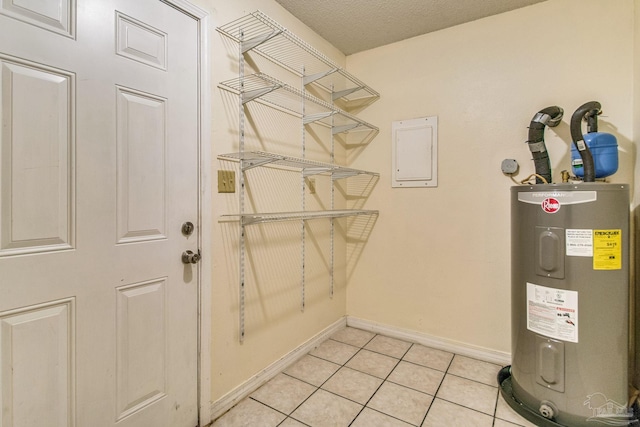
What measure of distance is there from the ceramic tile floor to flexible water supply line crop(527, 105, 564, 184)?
55.0 inches

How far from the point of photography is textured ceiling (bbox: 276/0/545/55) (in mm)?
2104

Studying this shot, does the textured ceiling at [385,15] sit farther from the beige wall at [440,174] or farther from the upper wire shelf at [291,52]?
the upper wire shelf at [291,52]

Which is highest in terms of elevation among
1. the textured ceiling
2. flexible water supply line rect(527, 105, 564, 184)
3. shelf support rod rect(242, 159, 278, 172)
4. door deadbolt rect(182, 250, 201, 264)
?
the textured ceiling

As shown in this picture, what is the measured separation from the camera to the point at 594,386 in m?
1.53

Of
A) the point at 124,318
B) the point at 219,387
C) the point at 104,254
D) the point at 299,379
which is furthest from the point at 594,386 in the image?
the point at 104,254

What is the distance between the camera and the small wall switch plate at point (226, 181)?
1694 mm

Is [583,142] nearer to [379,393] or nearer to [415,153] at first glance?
[415,153]

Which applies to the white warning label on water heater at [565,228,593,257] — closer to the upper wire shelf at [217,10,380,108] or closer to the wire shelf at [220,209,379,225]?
the wire shelf at [220,209,379,225]

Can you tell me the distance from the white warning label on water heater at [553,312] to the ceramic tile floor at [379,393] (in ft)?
1.71

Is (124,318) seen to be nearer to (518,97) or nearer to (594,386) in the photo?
(594,386)

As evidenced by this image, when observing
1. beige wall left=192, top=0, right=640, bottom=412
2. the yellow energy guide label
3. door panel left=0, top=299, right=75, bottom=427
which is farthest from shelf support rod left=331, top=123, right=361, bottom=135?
door panel left=0, top=299, right=75, bottom=427

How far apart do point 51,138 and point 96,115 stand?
7.0 inches

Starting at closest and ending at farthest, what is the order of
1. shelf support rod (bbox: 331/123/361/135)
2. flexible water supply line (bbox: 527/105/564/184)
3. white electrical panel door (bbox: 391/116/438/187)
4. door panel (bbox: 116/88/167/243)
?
door panel (bbox: 116/88/167/243), flexible water supply line (bbox: 527/105/564/184), white electrical panel door (bbox: 391/116/438/187), shelf support rod (bbox: 331/123/361/135)

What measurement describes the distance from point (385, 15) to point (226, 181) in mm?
1705
